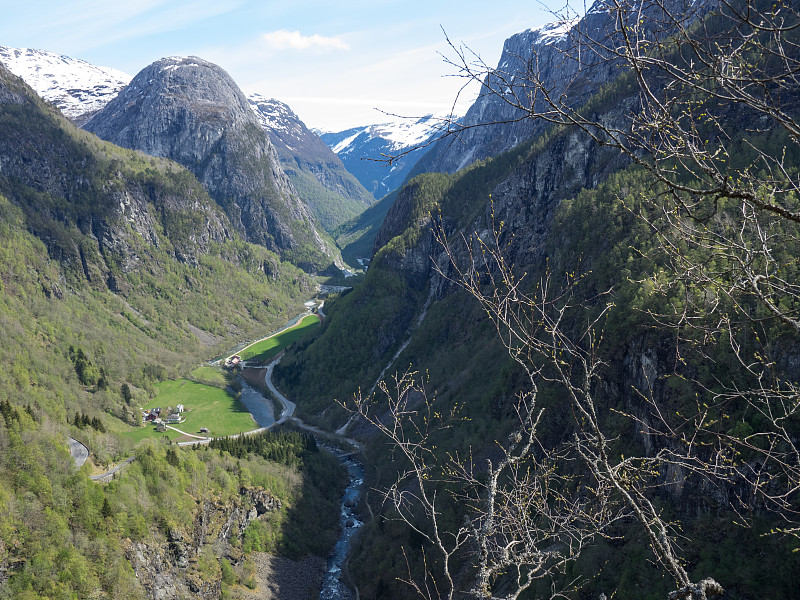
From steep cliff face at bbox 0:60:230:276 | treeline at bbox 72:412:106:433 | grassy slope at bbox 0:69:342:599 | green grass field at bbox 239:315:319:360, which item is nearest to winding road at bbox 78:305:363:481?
grassy slope at bbox 0:69:342:599

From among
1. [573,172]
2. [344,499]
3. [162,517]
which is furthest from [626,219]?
[162,517]

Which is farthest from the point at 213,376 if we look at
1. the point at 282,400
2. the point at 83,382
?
the point at 83,382

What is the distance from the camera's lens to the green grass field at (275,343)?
159 m

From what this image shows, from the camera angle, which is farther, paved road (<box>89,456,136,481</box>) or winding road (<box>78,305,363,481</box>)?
winding road (<box>78,305,363,481</box>)

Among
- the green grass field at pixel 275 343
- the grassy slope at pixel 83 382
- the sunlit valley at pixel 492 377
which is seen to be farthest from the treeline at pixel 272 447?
the green grass field at pixel 275 343

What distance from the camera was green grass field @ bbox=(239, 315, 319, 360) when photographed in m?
159

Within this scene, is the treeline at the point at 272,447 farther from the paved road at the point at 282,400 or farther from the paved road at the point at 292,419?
the paved road at the point at 282,400

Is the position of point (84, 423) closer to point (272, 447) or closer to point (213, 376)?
point (272, 447)

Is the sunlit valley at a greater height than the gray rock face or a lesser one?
lesser

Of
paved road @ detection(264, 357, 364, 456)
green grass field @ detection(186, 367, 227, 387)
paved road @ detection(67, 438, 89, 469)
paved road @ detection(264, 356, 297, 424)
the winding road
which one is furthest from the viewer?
green grass field @ detection(186, 367, 227, 387)

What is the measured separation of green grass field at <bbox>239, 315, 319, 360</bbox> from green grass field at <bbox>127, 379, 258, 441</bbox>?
2510 cm

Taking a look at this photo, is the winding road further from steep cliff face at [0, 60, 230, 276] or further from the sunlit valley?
steep cliff face at [0, 60, 230, 276]

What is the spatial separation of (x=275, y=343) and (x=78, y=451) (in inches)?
4270

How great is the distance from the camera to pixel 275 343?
169 metres
